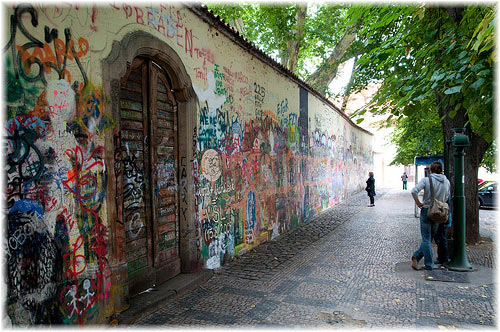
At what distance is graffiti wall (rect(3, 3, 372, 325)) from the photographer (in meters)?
3.16

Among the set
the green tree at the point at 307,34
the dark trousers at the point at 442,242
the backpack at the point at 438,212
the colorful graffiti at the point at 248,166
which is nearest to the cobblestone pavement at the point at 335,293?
the dark trousers at the point at 442,242

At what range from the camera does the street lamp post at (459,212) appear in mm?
6160

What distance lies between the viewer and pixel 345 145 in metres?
19.4

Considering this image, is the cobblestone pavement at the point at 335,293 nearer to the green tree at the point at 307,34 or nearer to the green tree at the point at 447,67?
the green tree at the point at 447,67

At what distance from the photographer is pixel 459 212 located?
6.34 m

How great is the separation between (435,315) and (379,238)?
4.91 metres

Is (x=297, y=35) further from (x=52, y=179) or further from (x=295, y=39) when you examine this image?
(x=52, y=179)

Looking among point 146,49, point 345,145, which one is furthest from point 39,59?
point 345,145

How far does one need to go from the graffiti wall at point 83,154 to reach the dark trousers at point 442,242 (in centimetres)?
365

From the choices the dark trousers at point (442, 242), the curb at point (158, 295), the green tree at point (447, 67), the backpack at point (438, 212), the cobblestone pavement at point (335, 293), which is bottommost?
the cobblestone pavement at point (335, 293)

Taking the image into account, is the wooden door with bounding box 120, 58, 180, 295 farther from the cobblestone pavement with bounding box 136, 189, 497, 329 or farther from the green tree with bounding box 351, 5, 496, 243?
the green tree with bounding box 351, 5, 496, 243

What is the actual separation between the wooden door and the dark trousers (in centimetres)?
453

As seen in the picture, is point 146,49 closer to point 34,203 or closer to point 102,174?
point 102,174

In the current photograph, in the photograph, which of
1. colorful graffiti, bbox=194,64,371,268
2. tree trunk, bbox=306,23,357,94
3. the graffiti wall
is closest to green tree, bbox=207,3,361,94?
tree trunk, bbox=306,23,357,94
